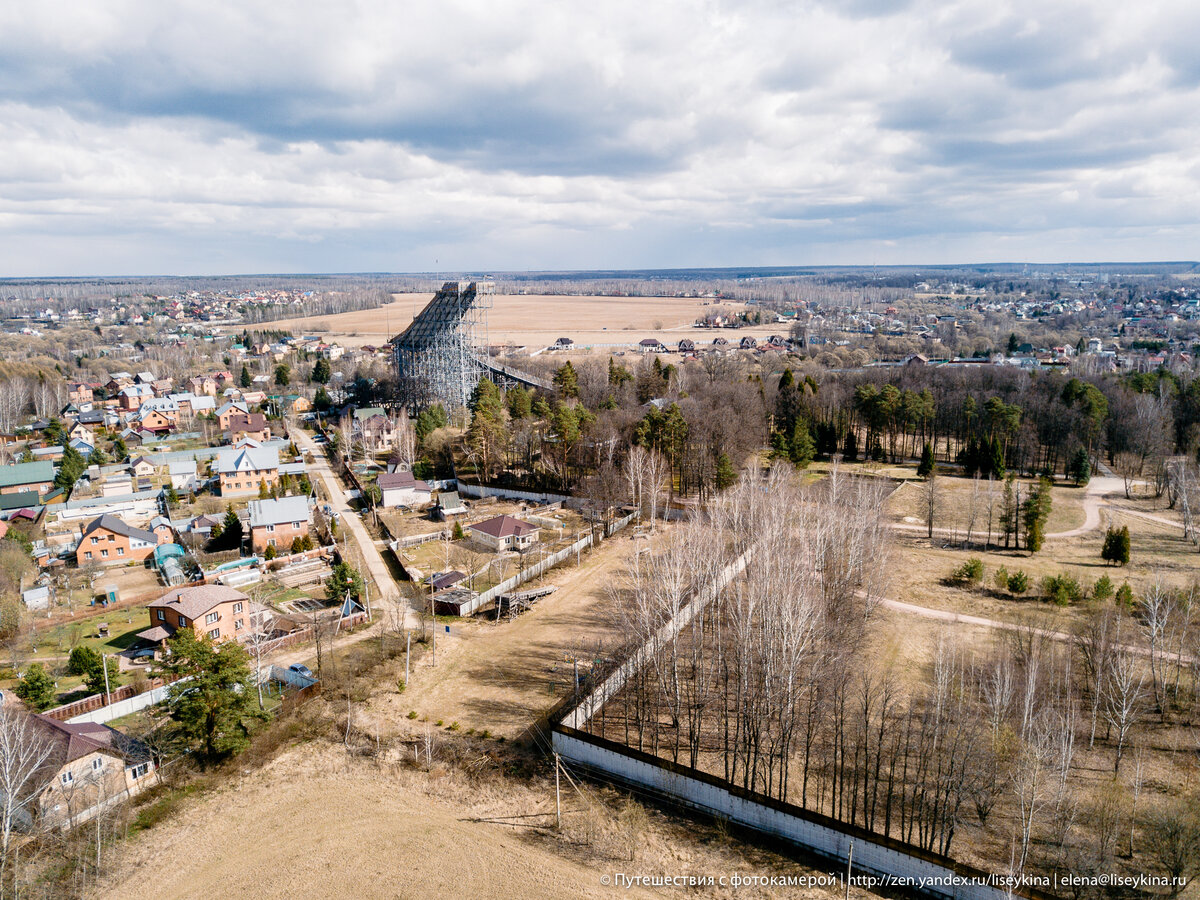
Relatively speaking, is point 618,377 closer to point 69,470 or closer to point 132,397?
point 69,470

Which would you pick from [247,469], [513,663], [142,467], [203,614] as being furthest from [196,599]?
[142,467]

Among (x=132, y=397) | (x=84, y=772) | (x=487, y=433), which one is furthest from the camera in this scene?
(x=132, y=397)

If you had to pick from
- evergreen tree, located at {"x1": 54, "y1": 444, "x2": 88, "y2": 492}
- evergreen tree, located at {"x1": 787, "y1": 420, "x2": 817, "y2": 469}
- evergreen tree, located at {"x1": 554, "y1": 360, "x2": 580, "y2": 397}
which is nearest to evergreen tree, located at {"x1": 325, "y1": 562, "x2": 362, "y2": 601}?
evergreen tree, located at {"x1": 787, "y1": 420, "x2": 817, "y2": 469}

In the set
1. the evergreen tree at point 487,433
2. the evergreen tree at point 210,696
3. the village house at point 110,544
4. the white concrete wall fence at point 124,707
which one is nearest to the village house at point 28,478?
the village house at point 110,544

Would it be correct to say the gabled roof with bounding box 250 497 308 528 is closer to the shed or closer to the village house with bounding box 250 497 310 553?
the village house with bounding box 250 497 310 553

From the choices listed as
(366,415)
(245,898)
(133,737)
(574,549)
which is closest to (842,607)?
(574,549)

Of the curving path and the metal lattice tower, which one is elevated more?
the metal lattice tower

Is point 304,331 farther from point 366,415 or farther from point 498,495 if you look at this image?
point 498,495

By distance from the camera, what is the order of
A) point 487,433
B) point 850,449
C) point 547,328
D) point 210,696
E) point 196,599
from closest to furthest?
point 210,696
point 196,599
point 487,433
point 850,449
point 547,328
